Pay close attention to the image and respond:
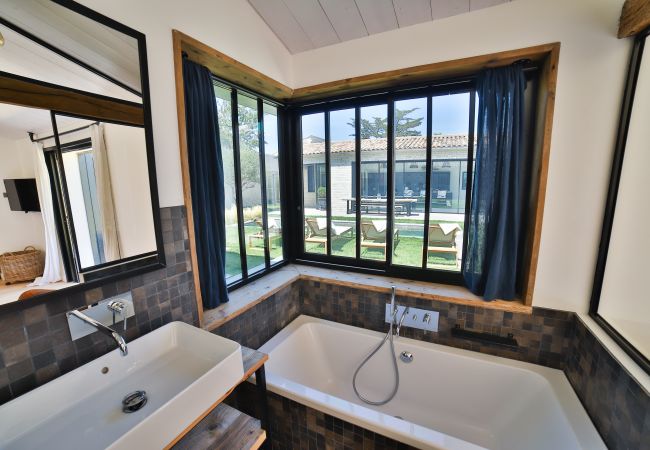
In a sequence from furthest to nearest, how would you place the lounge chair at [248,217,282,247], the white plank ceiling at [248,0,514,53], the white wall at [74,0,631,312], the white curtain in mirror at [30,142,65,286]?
the lounge chair at [248,217,282,247], the white plank ceiling at [248,0,514,53], the white wall at [74,0,631,312], the white curtain in mirror at [30,142,65,286]

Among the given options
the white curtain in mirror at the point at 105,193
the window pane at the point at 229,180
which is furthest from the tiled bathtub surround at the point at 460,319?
the white curtain in mirror at the point at 105,193

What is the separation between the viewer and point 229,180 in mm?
1971

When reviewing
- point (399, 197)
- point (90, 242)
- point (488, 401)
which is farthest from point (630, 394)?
point (90, 242)

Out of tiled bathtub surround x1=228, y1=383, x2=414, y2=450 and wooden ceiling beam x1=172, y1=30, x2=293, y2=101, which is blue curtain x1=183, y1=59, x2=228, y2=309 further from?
tiled bathtub surround x1=228, y1=383, x2=414, y2=450

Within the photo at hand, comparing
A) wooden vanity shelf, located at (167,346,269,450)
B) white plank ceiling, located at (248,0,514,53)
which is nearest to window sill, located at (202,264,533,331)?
wooden vanity shelf, located at (167,346,269,450)

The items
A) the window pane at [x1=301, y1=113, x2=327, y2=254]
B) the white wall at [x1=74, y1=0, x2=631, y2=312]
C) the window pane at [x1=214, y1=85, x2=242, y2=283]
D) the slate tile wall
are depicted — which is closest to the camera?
the white wall at [x1=74, y1=0, x2=631, y2=312]

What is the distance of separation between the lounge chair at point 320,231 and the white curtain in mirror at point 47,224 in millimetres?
1876

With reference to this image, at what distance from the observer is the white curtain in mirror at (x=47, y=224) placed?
917 mm

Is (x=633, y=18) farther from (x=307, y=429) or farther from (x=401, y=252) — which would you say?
(x=307, y=429)

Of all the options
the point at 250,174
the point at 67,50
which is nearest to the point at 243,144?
the point at 250,174

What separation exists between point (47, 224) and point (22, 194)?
0.12m

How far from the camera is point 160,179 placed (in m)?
1.29

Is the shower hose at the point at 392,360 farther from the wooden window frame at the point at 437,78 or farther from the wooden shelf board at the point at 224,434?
the wooden shelf board at the point at 224,434

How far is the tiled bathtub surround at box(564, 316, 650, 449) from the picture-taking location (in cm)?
105
